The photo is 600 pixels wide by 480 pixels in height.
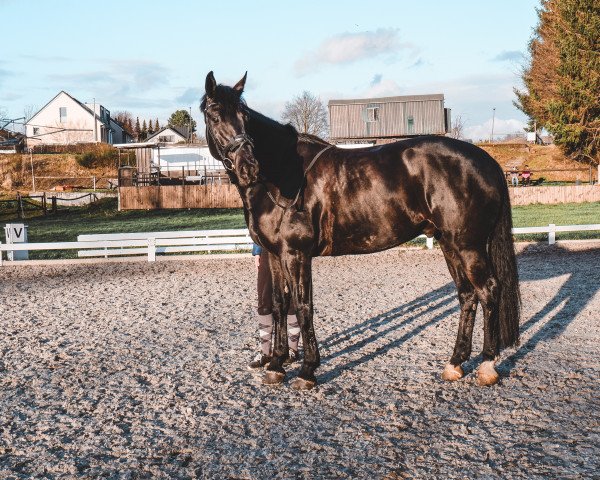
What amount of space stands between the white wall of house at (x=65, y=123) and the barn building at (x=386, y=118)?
35692 millimetres

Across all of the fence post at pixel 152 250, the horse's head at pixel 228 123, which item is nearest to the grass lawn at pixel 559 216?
the fence post at pixel 152 250

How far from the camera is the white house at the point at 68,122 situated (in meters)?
69.2

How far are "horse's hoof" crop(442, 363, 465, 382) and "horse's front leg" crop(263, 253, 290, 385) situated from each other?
134cm

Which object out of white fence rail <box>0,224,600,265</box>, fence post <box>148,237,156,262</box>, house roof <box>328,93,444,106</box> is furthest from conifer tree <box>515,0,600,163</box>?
fence post <box>148,237,156,262</box>

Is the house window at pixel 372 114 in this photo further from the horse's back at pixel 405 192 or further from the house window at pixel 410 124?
the horse's back at pixel 405 192

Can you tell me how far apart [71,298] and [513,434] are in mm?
7243

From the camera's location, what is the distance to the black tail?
4.67m

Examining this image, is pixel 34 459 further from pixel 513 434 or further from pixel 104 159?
pixel 104 159

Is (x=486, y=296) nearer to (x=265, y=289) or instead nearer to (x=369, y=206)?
(x=369, y=206)

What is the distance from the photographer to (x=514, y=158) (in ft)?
171

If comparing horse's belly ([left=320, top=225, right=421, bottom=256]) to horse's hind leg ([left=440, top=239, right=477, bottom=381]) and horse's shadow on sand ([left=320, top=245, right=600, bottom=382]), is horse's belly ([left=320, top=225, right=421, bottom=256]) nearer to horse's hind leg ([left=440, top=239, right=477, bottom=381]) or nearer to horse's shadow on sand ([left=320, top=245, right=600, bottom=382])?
horse's hind leg ([left=440, top=239, right=477, bottom=381])

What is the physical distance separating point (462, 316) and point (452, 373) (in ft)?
1.67

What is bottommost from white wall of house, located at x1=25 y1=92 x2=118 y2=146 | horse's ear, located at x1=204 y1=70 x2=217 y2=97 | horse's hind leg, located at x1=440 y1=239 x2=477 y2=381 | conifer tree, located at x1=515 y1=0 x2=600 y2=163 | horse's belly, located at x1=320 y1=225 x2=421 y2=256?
horse's hind leg, located at x1=440 y1=239 x2=477 y2=381

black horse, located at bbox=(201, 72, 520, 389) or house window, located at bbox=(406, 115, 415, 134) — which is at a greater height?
house window, located at bbox=(406, 115, 415, 134)
